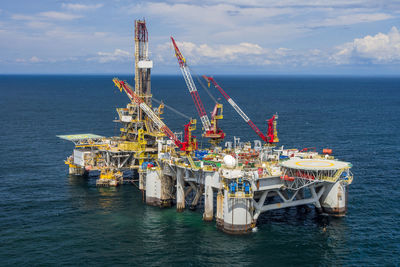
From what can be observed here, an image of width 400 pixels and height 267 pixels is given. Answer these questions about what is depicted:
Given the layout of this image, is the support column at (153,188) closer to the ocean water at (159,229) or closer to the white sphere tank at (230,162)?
the ocean water at (159,229)

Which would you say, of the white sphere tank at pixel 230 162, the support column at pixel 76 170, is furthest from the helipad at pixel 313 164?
the support column at pixel 76 170

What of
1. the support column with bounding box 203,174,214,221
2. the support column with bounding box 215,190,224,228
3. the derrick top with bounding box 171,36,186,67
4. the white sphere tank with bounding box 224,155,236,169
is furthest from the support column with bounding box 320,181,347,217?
the derrick top with bounding box 171,36,186,67

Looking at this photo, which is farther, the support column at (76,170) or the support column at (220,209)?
the support column at (76,170)

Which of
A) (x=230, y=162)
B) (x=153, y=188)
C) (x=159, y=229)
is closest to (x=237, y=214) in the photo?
(x=230, y=162)

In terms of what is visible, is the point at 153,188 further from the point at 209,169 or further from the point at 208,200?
the point at 209,169

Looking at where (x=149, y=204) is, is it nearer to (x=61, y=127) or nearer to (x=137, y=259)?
(x=137, y=259)

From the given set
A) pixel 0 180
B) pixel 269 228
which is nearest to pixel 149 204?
pixel 269 228
